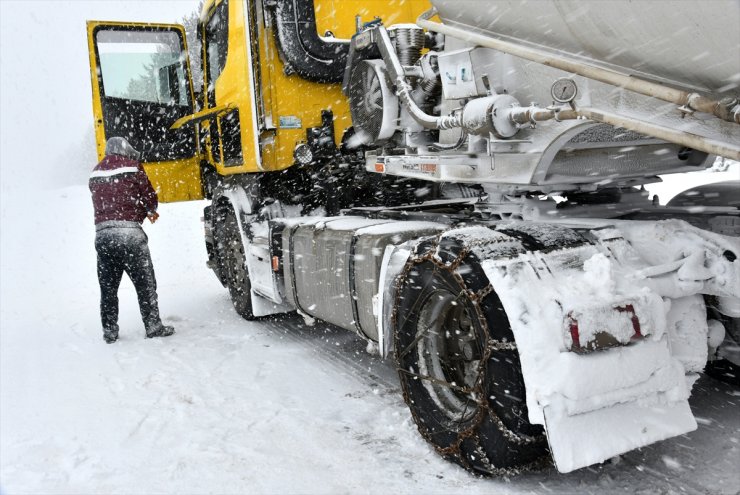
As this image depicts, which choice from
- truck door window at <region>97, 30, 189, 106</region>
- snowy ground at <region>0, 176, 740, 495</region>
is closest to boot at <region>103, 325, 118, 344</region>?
snowy ground at <region>0, 176, 740, 495</region>

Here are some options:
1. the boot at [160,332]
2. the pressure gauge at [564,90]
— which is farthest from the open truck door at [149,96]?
the pressure gauge at [564,90]

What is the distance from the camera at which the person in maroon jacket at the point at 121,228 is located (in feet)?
18.9

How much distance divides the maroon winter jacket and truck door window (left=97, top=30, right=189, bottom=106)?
0.84m

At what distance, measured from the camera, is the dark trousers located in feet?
19.0

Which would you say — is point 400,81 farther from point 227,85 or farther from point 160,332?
point 160,332

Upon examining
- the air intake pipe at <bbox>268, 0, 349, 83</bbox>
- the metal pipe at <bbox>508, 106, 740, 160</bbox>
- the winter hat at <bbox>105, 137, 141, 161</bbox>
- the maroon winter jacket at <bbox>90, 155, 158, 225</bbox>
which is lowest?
the maroon winter jacket at <bbox>90, 155, 158, 225</bbox>

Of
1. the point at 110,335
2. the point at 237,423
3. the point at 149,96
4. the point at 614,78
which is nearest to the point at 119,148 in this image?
the point at 149,96

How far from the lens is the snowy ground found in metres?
2.91

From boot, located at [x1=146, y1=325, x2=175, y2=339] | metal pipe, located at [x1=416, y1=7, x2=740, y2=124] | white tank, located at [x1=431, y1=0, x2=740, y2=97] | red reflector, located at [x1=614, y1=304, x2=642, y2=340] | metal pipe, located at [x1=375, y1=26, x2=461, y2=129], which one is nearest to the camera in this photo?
white tank, located at [x1=431, y1=0, x2=740, y2=97]

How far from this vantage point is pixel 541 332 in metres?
2.39

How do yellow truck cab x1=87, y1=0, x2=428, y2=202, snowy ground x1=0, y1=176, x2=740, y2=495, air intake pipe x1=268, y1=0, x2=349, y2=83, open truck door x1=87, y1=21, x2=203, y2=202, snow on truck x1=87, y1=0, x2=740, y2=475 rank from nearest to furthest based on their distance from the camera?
snow on truck x1=87, y1=0, x2=740, y2=475, snowy ground x1=0, y1=176, x2=740, y2=495, air intake pipe x1=268, y1=0, x2=349, y2=83, yellow truck cab x1=87, y1=0, x2=428, y2=202, open truck door x1=87, y1=21, x2=203, y2=202

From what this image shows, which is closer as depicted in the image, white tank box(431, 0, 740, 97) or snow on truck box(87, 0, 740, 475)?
white tank box(431, 0, 740, 97)

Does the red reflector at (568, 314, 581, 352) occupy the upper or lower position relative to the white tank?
lower

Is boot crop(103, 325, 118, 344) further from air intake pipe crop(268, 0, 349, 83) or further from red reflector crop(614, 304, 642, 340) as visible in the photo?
red reflector crop(614, 304, 642, 340)
